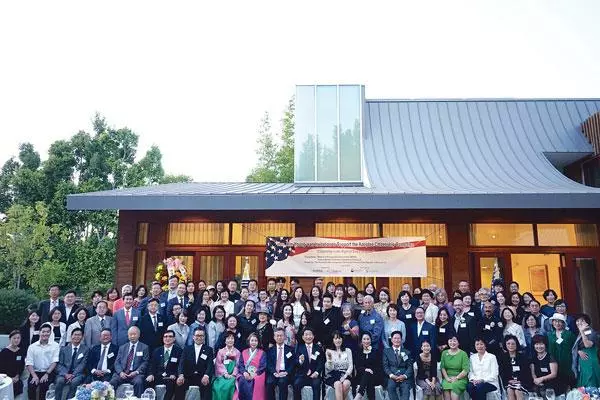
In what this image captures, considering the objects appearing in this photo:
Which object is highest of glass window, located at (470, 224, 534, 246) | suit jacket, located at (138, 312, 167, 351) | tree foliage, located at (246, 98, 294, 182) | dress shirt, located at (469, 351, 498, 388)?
tree foliage, located at (246, 98, 294, 182)

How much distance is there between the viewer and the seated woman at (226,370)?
664 cm

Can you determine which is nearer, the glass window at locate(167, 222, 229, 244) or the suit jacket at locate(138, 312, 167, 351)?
the suit jacket at locate(138, 312, 167, 351)

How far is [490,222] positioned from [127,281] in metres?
9.31

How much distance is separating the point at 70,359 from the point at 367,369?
4.67 meters

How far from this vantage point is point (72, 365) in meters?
6.80

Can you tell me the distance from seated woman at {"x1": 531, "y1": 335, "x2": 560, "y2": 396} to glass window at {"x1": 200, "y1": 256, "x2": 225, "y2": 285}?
7276mm

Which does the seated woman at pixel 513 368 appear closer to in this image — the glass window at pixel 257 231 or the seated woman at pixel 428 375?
the seated woman at pixel 428 375

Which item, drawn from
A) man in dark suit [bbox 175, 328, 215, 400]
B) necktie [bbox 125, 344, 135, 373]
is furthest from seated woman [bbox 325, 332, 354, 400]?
necktie [bbox 125, 344, 135, 373]

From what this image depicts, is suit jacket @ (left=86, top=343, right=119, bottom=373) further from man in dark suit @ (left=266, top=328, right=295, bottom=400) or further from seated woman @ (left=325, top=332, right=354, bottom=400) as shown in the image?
seated woman @ (left=325, top=332, right=354, bottom=400)

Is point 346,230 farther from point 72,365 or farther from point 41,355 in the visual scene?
point 41,355

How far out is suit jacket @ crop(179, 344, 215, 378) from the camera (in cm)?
676

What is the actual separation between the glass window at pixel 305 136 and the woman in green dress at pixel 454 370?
7629mm

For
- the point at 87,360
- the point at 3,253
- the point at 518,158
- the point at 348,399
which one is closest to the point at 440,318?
the point at 348,399

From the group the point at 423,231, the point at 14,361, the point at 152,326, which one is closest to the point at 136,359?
the point at 152,326
